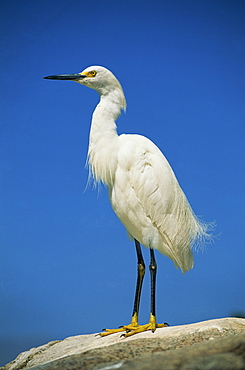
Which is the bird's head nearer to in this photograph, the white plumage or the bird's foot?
the white plumage

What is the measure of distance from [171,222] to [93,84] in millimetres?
1956

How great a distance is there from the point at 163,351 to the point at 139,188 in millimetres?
2290

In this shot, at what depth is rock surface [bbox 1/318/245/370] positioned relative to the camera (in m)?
2.06

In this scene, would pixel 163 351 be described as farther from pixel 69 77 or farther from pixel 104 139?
pixel 69 77

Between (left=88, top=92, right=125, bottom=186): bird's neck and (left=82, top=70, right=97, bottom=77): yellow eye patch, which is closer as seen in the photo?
(left=88, top=92, right=125, bottom=186): bird's neck

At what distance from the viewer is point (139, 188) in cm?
468

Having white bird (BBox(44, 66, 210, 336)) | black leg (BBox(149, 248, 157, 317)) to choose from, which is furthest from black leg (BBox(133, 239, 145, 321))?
black leg (BBox(149, 248, 157, 317))

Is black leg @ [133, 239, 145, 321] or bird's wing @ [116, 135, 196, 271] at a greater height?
bird's wing @ [116, 135, 196, 271]

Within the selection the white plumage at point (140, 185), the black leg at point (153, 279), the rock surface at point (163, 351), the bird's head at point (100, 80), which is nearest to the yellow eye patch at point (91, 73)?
the bird's head at point (100, 80)

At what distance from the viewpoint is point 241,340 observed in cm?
220

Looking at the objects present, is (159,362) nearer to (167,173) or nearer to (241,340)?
(241,340)

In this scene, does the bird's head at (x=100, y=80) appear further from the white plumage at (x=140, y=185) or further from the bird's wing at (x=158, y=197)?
the bird's wing at (x=158, y=197)

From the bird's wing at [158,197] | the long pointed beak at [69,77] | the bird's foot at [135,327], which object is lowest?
the bird's foot at [135,327]

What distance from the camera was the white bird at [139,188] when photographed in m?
4.69
